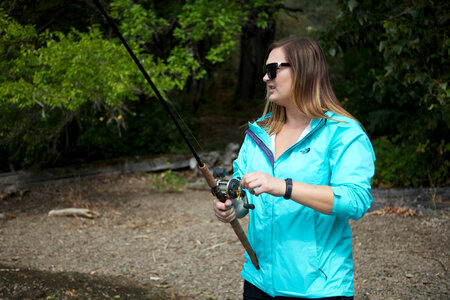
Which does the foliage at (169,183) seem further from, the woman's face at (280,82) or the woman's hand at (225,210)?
the woman's face at (280,82)

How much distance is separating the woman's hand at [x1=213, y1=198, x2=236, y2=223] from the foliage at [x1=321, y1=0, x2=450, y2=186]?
13.1 ft

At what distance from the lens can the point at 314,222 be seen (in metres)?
1.86

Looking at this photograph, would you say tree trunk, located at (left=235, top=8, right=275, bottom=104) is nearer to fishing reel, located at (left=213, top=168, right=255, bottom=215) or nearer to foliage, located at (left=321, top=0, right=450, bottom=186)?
foliage, located at (left=321, top=0, right=450, bottom=186)

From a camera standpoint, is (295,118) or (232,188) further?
(295,118)

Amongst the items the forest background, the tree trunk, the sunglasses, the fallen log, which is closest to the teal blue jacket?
the sunglasses

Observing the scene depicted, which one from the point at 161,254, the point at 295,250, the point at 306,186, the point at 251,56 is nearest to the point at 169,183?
the point at 161,254

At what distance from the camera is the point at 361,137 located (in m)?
1.79

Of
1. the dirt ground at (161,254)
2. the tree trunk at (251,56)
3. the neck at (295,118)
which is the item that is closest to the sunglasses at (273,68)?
the neck at (295,118)

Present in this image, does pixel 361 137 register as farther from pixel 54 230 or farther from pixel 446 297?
pixel 54 230

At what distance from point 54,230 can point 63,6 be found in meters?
4.42

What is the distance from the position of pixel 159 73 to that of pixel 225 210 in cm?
628

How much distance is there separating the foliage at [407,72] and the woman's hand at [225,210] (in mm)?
3991

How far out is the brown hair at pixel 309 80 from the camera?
75.4 inches

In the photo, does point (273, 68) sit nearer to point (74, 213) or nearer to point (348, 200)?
point (348, 200)
